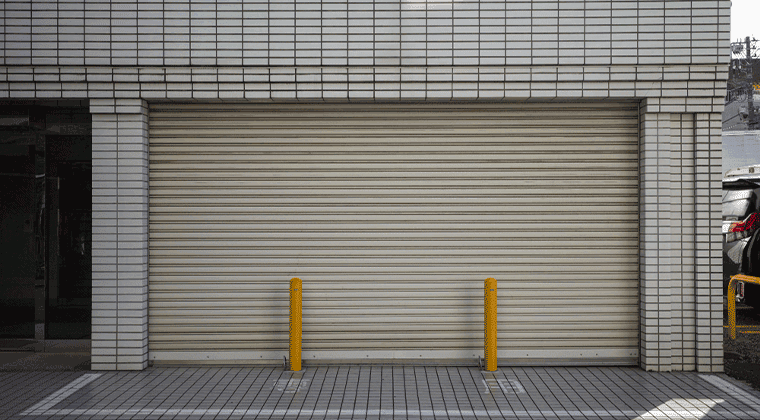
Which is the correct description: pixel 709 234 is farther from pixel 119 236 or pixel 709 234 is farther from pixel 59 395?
pixel 59 395

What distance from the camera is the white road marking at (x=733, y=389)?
5379mm

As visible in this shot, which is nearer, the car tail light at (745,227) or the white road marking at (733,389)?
the white road marking at (733,389)

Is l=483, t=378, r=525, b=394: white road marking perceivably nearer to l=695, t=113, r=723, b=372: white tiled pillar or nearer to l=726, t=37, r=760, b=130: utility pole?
l=695, t=113, r=723, b=372: white tiled pillar

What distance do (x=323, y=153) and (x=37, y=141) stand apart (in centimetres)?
429

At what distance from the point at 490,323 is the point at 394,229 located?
1.63m

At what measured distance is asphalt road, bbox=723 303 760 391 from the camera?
254 inches

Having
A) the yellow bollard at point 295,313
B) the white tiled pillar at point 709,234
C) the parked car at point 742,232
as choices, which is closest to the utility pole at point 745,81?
the parked car at point 742,232

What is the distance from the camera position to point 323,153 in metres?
6.76

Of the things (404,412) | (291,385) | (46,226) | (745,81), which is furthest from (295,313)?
(745,81)

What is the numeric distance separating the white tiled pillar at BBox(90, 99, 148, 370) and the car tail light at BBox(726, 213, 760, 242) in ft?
41.0

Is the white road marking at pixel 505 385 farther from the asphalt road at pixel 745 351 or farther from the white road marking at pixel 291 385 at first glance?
the asphalt road at pixel 745 351

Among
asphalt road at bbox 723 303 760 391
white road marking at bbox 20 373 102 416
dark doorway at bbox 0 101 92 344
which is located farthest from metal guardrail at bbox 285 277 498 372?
dark doorway at bbox 0 101 92 344

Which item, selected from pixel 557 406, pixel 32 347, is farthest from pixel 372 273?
pixel 32 347

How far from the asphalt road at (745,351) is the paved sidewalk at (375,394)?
43cm
